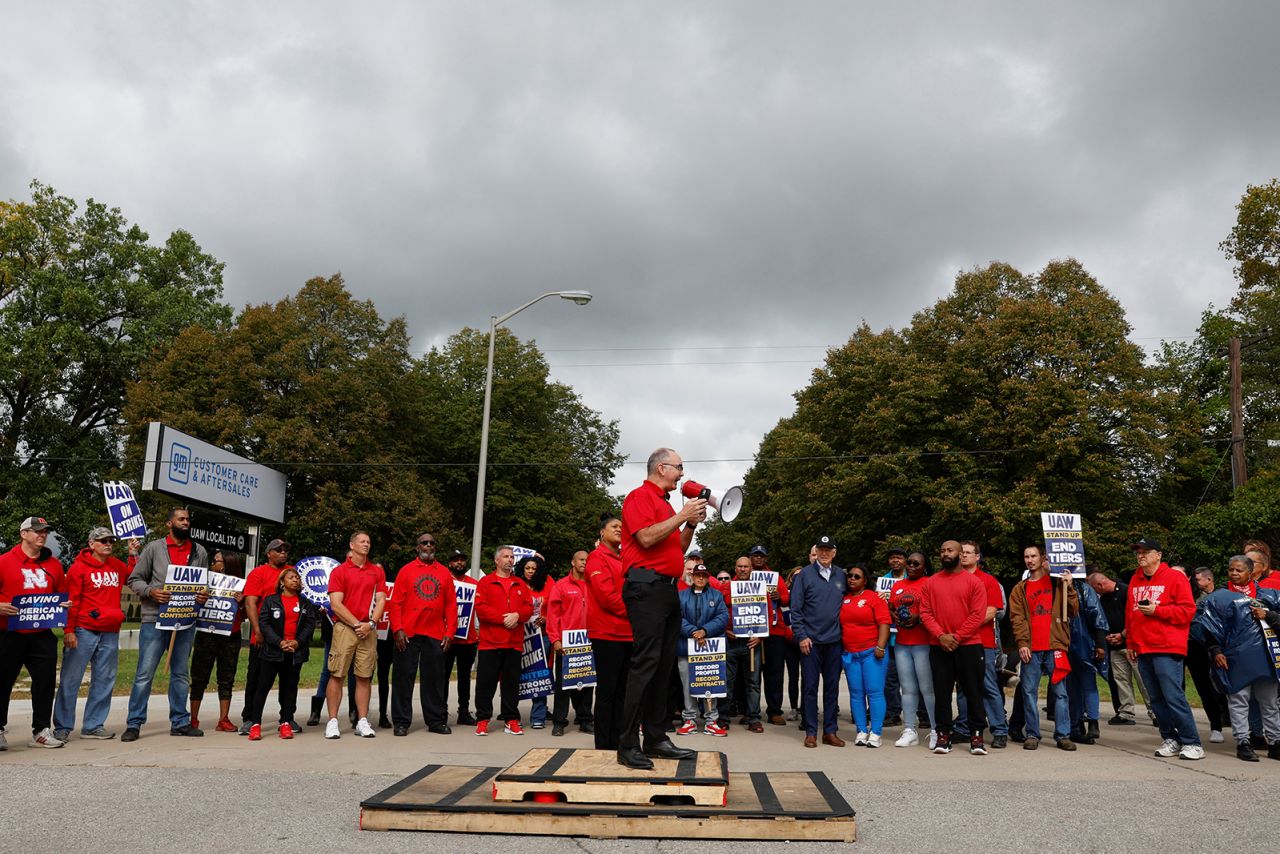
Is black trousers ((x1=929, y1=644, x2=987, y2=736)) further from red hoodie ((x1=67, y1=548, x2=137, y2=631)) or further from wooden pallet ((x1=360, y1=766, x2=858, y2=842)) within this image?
red hoodie ((x1=67, y1=548, x2=137, y2=631))

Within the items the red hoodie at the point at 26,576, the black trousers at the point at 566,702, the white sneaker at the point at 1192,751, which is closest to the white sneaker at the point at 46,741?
the red hoodie at the point at 26,576

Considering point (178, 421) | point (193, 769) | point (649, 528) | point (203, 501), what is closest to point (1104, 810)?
point (649, 528)

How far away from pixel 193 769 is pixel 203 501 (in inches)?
881

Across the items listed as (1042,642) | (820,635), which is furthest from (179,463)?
(1042,642)

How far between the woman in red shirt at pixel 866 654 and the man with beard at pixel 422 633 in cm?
432

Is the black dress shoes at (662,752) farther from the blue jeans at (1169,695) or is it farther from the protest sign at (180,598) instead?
the protest sign at (180,598)

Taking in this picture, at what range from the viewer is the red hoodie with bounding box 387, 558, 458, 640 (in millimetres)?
10586

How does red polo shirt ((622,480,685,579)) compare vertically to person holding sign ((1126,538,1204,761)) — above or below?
above

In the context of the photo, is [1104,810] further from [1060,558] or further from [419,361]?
[419,361]

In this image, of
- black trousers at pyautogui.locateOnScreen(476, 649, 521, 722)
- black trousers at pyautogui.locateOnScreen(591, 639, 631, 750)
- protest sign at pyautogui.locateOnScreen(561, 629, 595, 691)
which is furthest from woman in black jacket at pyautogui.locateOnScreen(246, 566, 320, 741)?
black trousers at pyautogui.locateOnScreen(591, 639, 631, 750)

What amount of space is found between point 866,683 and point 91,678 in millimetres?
7699

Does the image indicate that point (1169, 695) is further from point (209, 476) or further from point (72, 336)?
point (72, 336)

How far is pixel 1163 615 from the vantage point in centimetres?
923

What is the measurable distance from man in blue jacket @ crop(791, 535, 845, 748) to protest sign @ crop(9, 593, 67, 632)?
7072 millimetres
